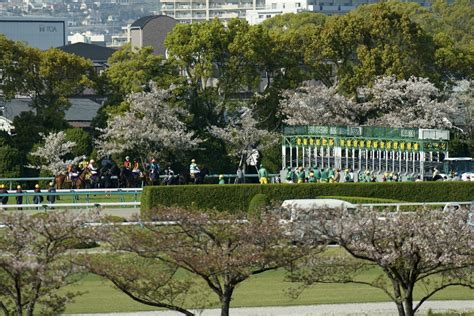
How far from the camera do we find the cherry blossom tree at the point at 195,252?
2527cm

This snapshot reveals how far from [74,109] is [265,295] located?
173 feet

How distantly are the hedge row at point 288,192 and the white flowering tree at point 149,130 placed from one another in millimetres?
16195

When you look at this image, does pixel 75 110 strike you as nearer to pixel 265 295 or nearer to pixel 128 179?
pixel 128 179

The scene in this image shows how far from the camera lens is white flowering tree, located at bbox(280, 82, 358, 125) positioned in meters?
65.8

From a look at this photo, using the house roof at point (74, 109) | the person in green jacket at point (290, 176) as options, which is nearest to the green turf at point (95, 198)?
the person in green jacket at point (290, 176)

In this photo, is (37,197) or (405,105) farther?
(405,105)

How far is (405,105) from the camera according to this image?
224 ft

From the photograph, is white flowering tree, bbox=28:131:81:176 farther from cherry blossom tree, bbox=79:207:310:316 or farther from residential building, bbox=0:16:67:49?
residential building, bbox=0:16:67:49

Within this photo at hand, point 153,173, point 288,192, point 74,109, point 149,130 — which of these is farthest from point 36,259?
point 74,109

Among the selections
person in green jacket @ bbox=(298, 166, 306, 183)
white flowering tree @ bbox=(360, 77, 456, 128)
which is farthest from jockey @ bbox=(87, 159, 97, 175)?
white flowering tree @ bbox=(360, 77, 456, 128)

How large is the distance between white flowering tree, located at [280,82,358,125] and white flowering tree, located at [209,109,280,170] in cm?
201

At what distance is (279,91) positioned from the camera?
66688 millimetres

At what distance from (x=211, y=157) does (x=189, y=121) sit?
83.7 inches

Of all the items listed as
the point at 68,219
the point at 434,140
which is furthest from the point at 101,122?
the point at 68,219
